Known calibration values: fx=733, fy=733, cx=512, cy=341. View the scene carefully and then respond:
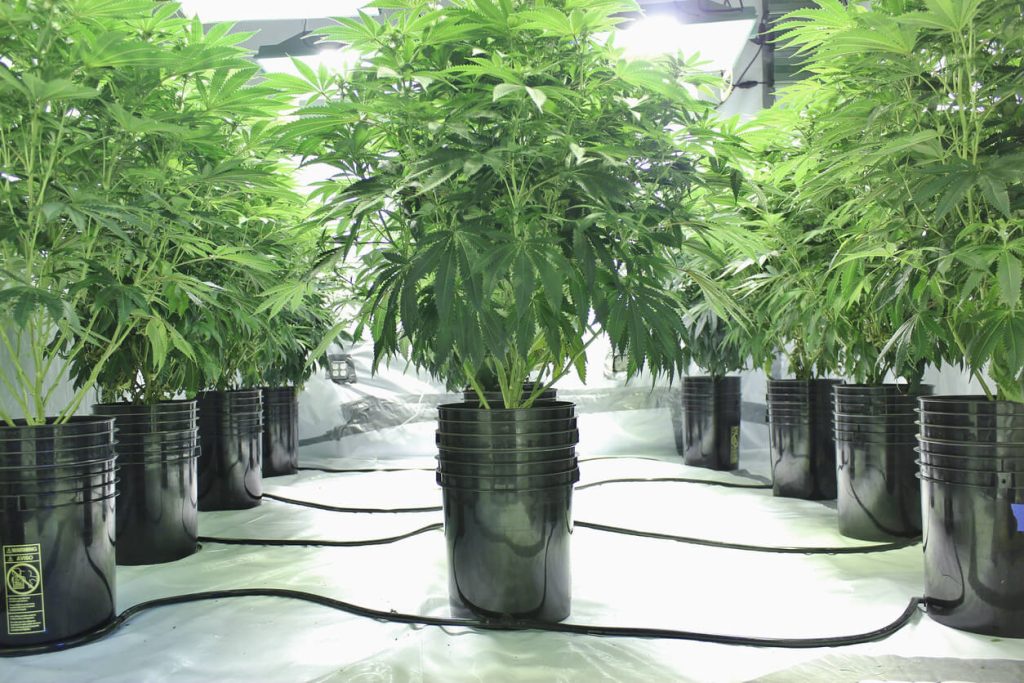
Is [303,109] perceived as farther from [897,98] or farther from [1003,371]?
[1003,371]

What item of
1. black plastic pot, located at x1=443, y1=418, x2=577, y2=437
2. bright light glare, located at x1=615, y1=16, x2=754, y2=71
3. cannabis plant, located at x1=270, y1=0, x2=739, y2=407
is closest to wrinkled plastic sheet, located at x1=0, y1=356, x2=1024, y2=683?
black plastic pot, located at x1=443, y1=418, x2=577, y2=437

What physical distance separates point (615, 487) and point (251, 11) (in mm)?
3046

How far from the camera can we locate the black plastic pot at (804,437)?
267 cm

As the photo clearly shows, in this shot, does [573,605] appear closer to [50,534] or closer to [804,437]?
[50,534]

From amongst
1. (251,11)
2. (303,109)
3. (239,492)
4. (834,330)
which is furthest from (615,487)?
(251,11)

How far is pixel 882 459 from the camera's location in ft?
6.72

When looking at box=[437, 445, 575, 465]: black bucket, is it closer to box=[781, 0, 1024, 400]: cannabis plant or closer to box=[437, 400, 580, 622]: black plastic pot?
box=[437, 400, 580, 622]: black plastic pot

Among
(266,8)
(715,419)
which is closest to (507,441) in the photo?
(715,419)

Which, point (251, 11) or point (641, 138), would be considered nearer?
point (641, 138)

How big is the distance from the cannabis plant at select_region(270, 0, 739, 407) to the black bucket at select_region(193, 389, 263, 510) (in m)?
1.52

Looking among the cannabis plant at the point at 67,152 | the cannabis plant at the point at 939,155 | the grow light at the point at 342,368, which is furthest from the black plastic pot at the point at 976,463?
the grow light at the point at 342,368

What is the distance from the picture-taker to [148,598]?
172 centimetres

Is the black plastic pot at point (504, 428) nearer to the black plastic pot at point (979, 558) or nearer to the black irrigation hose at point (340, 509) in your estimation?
the black plastic pot at point (979, 558)

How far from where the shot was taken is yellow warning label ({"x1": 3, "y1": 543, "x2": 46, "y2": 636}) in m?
1.38
